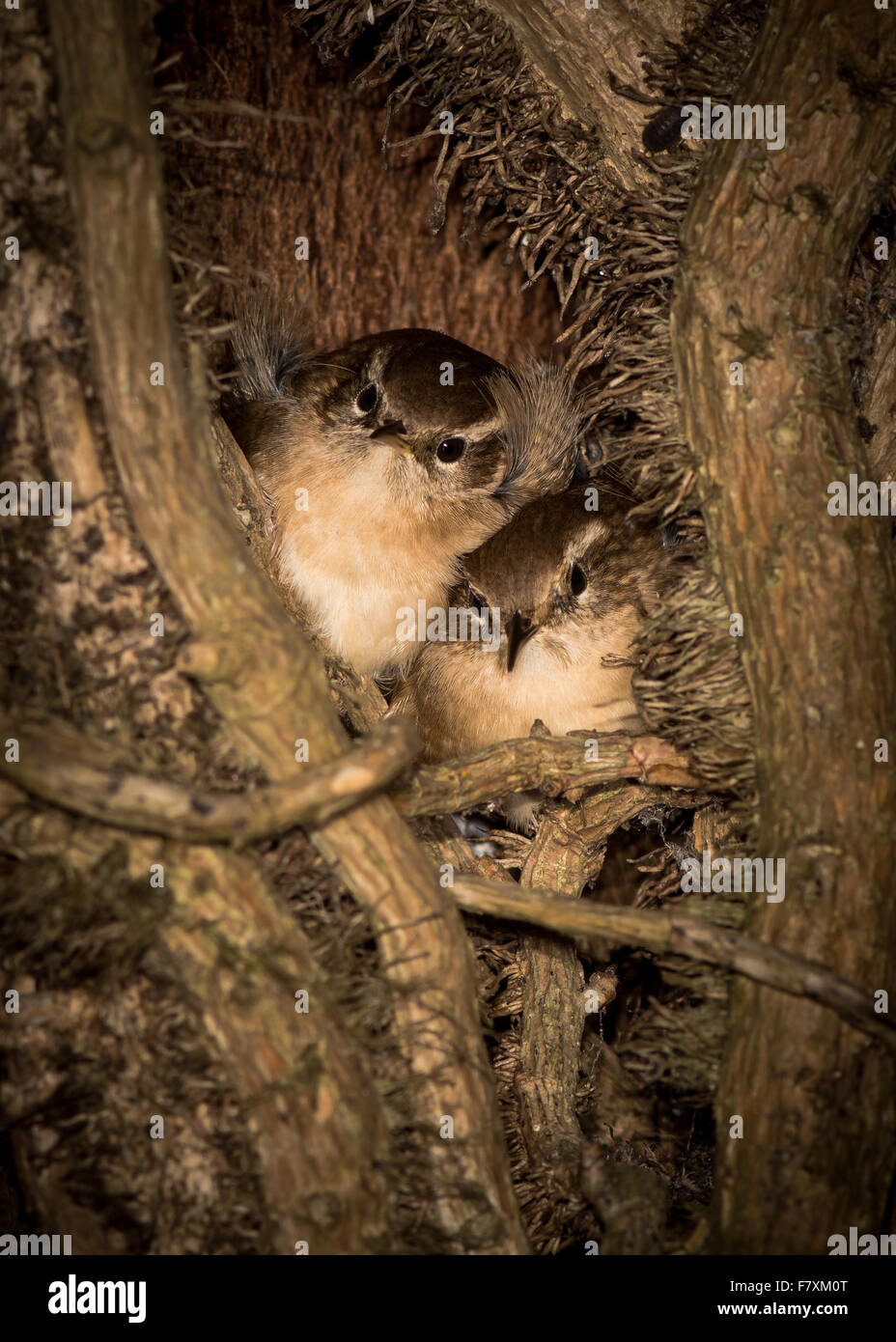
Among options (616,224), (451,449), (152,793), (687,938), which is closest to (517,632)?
(451,449)

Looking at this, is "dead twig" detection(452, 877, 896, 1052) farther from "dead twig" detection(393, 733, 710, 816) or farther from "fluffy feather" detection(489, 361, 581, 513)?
"fluffy feather" detection(489, 361, 581, 513)

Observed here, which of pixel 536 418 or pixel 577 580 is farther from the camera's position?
pixel 536 418

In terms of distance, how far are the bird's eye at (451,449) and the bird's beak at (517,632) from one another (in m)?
0.34

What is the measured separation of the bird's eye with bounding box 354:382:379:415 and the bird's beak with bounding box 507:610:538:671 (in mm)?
462

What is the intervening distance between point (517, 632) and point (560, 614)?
0.08 m

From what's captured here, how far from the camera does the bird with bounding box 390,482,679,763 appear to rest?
1874 millimetres

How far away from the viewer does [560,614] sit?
1.89m

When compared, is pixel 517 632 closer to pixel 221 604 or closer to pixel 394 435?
pixel 394 435

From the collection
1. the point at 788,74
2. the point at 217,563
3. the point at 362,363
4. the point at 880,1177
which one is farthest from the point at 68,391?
the point at 880,1177

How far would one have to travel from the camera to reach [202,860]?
106 cm

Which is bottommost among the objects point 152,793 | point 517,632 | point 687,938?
point 687,938

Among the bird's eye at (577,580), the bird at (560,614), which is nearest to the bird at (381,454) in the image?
the bird at (560,614)

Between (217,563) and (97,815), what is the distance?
265 millimetres

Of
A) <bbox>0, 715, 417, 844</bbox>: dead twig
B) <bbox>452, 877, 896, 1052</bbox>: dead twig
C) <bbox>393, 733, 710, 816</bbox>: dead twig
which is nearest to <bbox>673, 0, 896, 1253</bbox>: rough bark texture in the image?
<bbox>452, 877, 896, 1052</bbox>: dead twig
